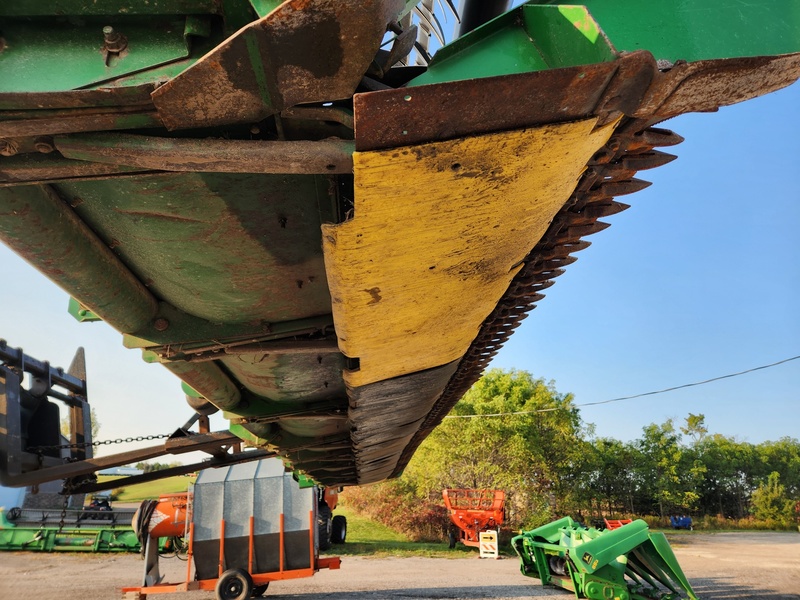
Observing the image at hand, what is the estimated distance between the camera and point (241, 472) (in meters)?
10.8

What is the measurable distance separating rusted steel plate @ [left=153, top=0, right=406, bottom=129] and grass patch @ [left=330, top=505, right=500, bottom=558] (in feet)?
61.4

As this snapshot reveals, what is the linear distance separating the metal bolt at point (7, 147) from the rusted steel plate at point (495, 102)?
0.92 metres

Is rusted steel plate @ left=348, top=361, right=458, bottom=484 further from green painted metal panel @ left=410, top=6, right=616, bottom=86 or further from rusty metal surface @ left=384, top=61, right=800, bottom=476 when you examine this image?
green painted metal panel @ left=410, top=6, right=616, bottom=86

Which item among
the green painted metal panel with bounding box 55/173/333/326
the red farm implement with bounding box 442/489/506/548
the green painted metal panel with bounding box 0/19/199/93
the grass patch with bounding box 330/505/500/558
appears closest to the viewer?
the green painted metal panel with bounding box 0/19/199/93

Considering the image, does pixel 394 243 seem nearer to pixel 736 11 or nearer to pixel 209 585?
pixel 736 11

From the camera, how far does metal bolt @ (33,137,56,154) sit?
155cm

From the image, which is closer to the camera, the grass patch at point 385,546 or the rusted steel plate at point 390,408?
the rusted steel plate at point 390,408

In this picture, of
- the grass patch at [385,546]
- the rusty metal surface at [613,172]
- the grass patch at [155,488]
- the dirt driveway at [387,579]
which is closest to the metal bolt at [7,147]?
the rusty metal surface at [613,172]

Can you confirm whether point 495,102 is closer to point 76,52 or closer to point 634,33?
point 634,33

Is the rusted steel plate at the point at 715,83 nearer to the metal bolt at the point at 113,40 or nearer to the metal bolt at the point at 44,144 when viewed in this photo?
the metal bolt at the point at 113,40

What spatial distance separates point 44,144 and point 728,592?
1410 cm

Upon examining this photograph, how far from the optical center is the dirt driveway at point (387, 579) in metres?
11.2

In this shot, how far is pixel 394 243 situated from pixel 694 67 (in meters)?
0.91

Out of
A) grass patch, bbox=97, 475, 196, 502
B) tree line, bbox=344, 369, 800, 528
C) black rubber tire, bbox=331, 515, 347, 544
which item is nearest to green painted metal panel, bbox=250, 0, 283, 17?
black rubber tire, bbox=331, 515, 347, 544
